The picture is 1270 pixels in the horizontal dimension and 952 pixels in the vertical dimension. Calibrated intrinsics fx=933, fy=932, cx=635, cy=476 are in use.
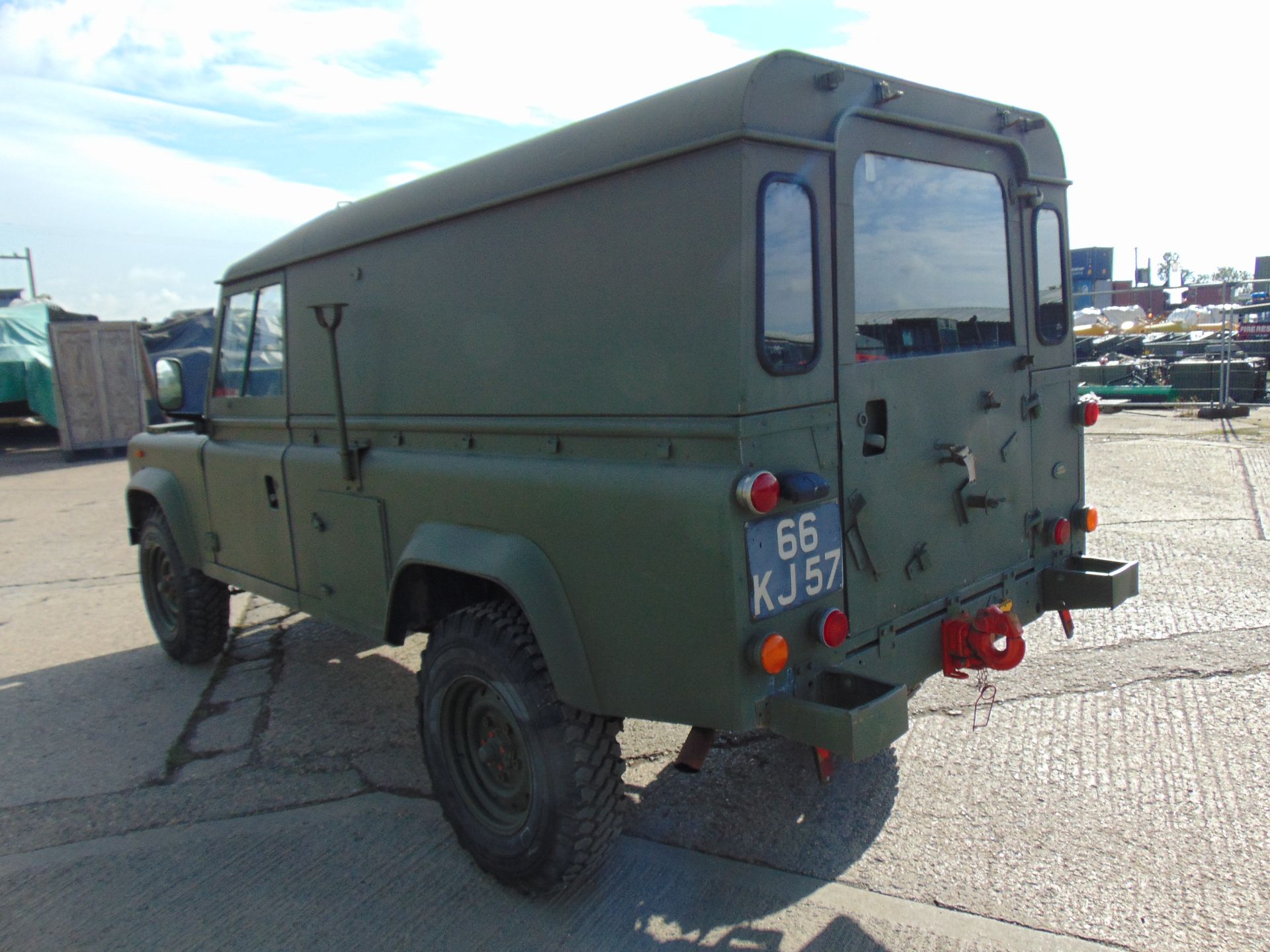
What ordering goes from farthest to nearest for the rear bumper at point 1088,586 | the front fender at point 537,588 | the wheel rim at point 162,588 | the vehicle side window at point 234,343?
the wheel rim at point 162,588 < the vehicle side window at point 234,343 < the rear bumper at point 1088,586 < the front fender at point 537,588

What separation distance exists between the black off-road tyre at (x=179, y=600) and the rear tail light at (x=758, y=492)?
3.86 metres

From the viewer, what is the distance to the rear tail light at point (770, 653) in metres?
2.38

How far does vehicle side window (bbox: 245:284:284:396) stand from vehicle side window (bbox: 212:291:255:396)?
81mm

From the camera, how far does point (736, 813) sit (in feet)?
11.2

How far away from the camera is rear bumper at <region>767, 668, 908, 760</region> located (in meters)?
2.39

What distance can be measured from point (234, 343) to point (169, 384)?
39 centimetres

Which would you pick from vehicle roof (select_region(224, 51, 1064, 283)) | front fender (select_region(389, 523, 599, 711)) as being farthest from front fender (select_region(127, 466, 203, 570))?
front fender (select_region(389, 523, 599, 711))

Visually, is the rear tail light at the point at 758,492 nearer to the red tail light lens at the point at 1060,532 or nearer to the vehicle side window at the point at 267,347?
the red tail light lens at the point at 1060,532

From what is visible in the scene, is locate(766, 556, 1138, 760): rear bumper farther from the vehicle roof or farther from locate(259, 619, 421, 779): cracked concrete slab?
locate(259, 619, 421, 779): cracked concrete slab

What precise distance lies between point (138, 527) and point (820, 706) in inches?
187

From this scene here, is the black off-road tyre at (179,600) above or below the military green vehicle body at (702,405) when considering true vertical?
below

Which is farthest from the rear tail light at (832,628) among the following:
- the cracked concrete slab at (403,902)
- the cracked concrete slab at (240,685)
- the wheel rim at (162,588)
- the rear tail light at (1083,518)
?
the wheel rim at (162,588)

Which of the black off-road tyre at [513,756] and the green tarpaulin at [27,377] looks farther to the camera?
the green tarpaulin at [27,377]

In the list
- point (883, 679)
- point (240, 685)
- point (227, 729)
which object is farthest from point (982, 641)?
point (240, 685)
